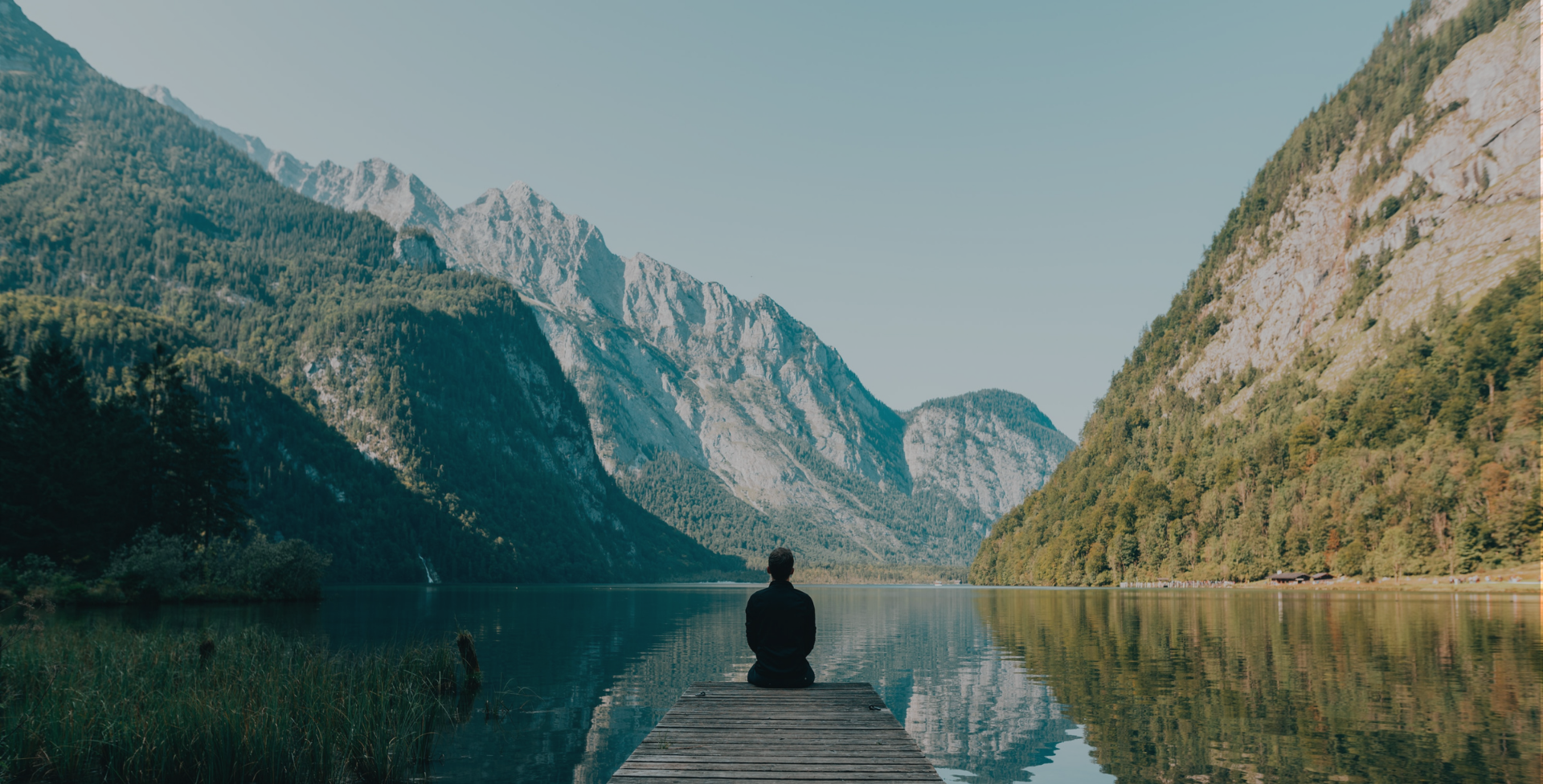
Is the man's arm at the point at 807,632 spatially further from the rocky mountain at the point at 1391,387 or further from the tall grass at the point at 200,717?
the rocky mountain at the point at 1391,387

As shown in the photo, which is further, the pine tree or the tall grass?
the pine tree

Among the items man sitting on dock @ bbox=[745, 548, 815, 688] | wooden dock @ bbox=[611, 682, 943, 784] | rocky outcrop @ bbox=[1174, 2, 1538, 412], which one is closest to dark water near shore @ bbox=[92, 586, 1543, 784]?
man sitting on dock @ bbox=[745, 548, 815, 688]

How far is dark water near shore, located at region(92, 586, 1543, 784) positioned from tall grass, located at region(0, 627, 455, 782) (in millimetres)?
1691

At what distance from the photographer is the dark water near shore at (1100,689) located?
774 inches

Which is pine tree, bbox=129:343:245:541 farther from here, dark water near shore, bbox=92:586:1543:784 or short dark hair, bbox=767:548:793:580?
short dark hair, bbox=767:548:793:580

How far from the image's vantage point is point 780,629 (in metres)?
15.2

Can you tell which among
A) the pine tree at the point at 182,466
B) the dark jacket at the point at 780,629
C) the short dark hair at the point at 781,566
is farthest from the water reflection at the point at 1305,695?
the pine tree at the point at 182,466

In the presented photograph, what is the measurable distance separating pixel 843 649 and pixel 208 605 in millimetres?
50929

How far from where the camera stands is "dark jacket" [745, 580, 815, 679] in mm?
14773

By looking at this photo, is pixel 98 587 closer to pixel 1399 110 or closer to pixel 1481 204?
pixel 1481 204

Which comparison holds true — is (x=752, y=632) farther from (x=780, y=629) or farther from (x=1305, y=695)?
(x=1305, y=695)

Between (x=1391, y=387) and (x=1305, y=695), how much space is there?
13266cm

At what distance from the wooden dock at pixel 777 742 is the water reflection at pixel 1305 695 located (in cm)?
859

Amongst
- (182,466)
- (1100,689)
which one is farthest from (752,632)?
(182,466)
